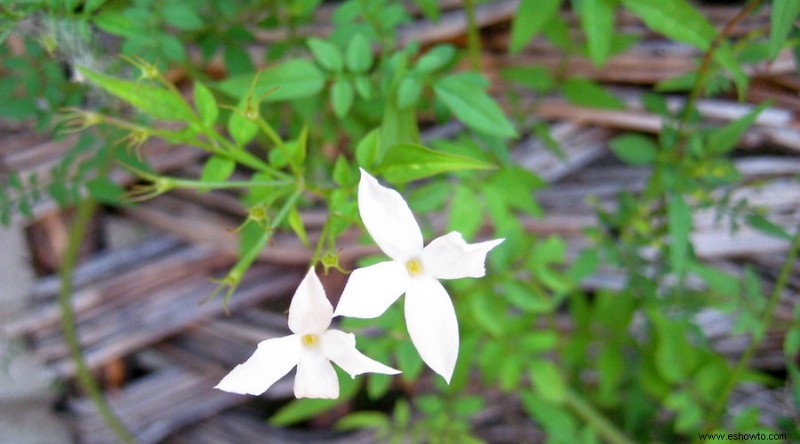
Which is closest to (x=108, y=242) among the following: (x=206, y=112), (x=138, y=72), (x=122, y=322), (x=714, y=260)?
(x=122, y=322)

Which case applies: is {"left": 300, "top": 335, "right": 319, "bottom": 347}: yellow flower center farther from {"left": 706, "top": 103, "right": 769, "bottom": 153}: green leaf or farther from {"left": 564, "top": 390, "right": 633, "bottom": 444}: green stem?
{"left": 564, "top": 390, "right": 633, "bottom": 444}: green stem

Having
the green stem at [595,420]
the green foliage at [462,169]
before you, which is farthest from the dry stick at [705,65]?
the green stem at [595,420]

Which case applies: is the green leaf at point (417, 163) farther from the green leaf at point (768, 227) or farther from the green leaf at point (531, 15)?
the green leaf at point (768, 227)

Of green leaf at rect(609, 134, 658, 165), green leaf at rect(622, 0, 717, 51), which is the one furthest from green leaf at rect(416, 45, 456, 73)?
green leaf at rect(609, 134, 658, 165)

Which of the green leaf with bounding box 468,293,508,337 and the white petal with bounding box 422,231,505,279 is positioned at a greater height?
the white petal with bounding box 422,231,505,279

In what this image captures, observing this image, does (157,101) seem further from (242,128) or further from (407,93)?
(407,93)
